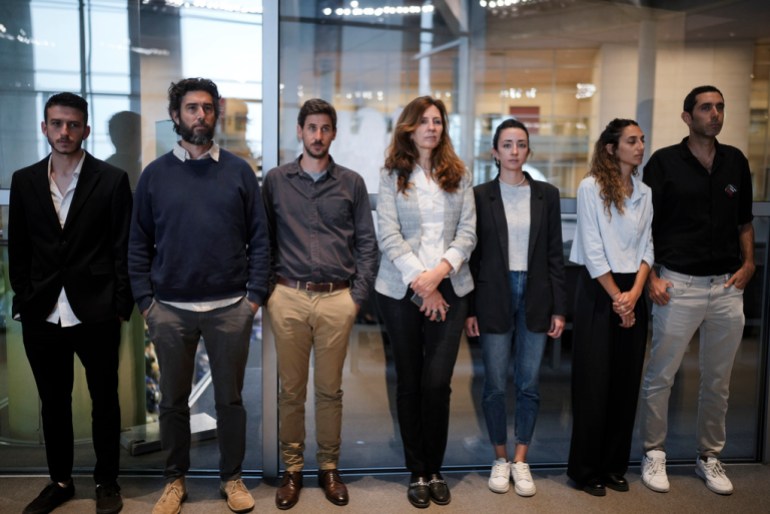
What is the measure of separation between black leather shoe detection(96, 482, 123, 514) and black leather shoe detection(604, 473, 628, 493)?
2.26 metres

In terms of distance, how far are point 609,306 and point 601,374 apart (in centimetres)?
32

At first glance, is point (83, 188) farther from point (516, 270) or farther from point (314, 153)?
point (516, 270)

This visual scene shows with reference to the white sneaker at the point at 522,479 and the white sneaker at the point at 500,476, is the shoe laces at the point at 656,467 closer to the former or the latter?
the white sneaker at the point at 522,479

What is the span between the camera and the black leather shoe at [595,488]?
10.3 ft

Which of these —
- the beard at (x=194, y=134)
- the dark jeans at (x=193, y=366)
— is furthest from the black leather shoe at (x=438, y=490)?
the beard at (x=194, y=134)

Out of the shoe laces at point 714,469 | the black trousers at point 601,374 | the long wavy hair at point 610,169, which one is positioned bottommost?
the shoe laces at point 714,469

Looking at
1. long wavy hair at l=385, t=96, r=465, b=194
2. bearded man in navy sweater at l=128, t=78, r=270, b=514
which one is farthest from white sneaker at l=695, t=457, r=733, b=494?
bearded man in navy sweater at l=128, t=78, r=270, b=514

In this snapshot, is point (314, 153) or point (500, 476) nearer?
point (314, 153)

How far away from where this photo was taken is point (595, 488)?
314 centimetres

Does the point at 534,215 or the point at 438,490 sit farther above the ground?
the point at 534,215

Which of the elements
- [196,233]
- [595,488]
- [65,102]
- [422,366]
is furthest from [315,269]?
[595,488]

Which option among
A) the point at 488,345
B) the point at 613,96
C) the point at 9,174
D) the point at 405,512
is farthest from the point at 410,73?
the point at 405,512

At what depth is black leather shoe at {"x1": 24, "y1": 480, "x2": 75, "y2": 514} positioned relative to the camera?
2.90 m

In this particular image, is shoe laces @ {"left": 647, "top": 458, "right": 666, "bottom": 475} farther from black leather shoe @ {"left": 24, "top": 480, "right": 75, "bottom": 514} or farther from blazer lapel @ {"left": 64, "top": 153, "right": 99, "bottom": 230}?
blazer lapel @ {"left": 64, "top": 153, "right": 99, "bottom": 230}
